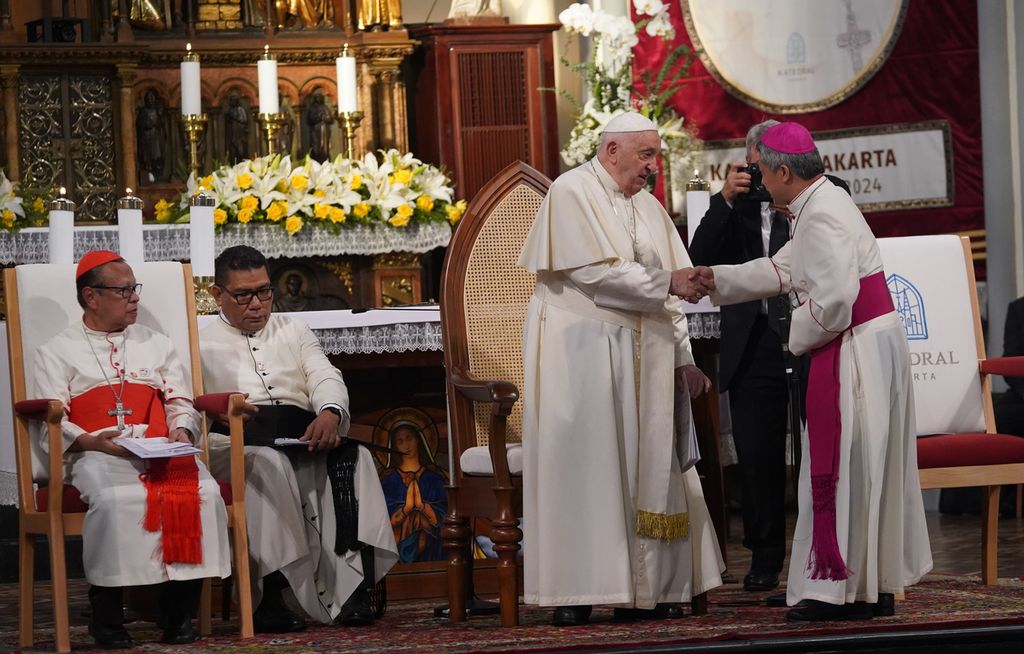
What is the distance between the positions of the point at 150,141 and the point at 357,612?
14.3ft

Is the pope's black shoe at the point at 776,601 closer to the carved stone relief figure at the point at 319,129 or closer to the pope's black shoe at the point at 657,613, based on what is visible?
the pope's black shoe at the point at 657,613

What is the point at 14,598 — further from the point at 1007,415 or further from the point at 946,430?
the point at 1007,415

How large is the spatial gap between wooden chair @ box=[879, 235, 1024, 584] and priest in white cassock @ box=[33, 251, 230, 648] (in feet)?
7.48

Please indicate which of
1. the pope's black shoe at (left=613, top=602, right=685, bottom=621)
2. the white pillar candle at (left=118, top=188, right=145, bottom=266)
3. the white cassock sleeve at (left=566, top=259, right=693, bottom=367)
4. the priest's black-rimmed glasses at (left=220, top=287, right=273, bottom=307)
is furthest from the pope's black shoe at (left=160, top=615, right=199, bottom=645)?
the white pillar candle at (left=118, top=188, right=145, bottom=266)

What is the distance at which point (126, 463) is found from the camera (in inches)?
199

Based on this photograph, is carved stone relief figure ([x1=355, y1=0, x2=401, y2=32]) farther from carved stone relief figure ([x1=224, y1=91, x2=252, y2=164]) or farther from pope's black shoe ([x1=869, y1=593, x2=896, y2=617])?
pope's black shoe ([x1=869, y1=593, x2=896, y2=617])

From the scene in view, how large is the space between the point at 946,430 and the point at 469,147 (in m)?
4.01

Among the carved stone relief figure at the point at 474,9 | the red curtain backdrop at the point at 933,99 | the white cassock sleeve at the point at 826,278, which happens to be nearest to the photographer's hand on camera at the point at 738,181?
the white cassock sleeve at the point at 826,278

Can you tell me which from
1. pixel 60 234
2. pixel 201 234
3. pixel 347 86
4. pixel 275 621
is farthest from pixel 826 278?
pixel 347 86

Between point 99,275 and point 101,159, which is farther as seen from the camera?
point 101,159

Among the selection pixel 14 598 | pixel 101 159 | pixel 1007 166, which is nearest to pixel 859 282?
pixel 14 598

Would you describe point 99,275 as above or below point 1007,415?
above

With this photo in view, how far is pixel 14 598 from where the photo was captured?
6.43m

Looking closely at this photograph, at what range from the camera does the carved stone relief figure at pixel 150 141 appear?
9023mm
